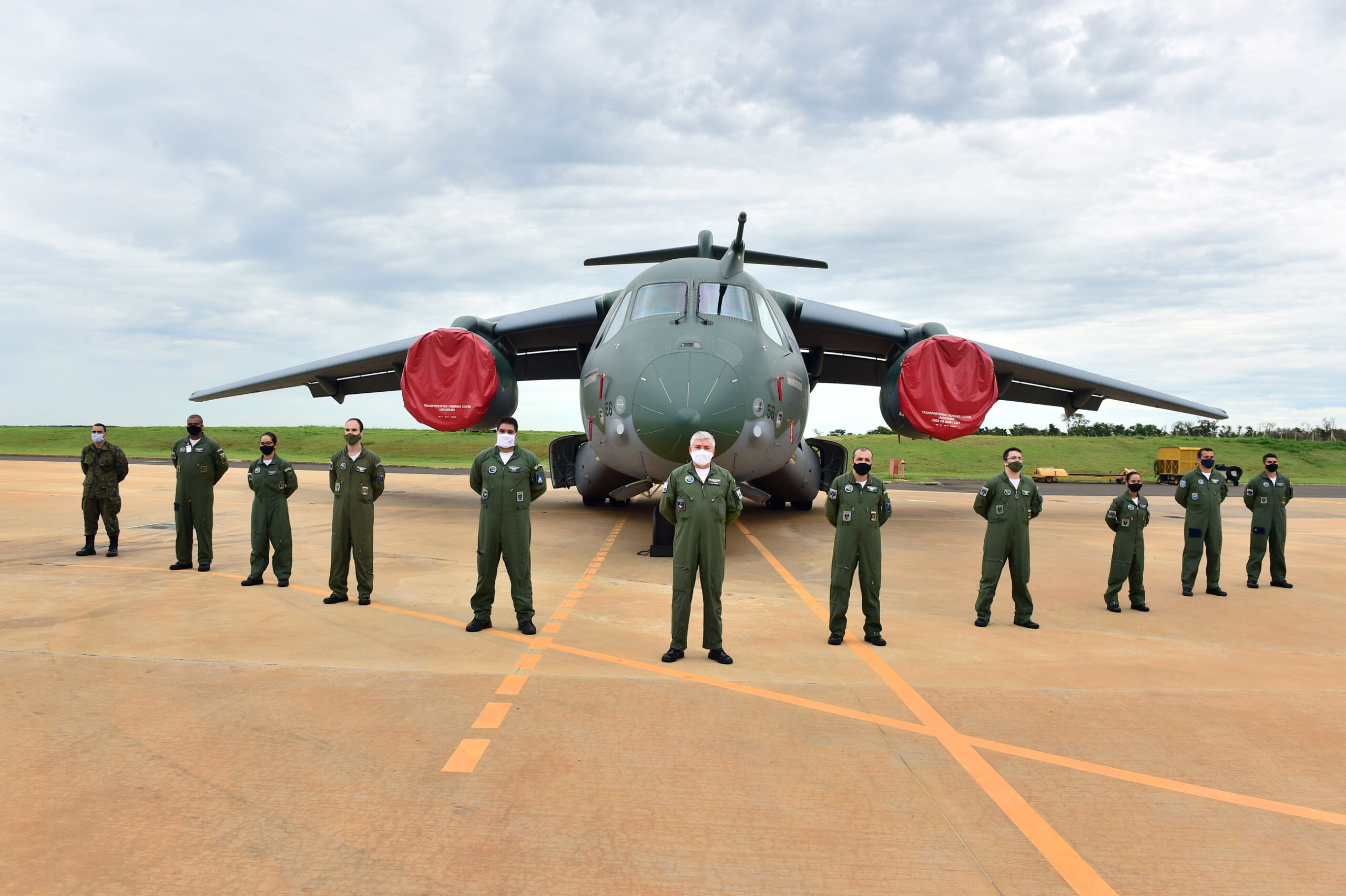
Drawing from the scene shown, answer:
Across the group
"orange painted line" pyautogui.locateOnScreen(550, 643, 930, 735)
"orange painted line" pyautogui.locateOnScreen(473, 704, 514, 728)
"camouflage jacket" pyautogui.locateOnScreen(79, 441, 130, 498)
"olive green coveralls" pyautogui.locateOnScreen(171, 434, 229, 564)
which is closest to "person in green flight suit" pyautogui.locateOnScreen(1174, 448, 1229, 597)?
"orange painted line" pyautogui.locateOnScreen(550, 643, 930, 735)

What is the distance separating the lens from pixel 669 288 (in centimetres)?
1092

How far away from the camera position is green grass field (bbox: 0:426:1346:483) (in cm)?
4850

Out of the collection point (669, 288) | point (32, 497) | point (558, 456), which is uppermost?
point (669, 288)

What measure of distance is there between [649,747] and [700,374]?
18.8 feet

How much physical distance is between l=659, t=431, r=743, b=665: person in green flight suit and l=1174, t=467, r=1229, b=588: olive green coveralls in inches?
244

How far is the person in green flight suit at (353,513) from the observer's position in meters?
7.67

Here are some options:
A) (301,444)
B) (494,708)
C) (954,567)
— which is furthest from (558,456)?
(301,444)

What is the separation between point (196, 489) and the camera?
9250mm

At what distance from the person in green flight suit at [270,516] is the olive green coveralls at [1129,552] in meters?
8.72

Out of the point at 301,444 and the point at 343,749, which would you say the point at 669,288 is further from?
the point at 301,444

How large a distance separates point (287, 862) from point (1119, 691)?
4976mm

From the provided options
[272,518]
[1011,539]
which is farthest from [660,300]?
[1011,539]

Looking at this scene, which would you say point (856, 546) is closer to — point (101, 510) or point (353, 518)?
point (353, 518)

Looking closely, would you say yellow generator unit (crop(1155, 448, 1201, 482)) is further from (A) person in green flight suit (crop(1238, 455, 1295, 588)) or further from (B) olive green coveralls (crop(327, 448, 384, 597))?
(B) olive green coveralls (crop(327, 448, 384, 597))
